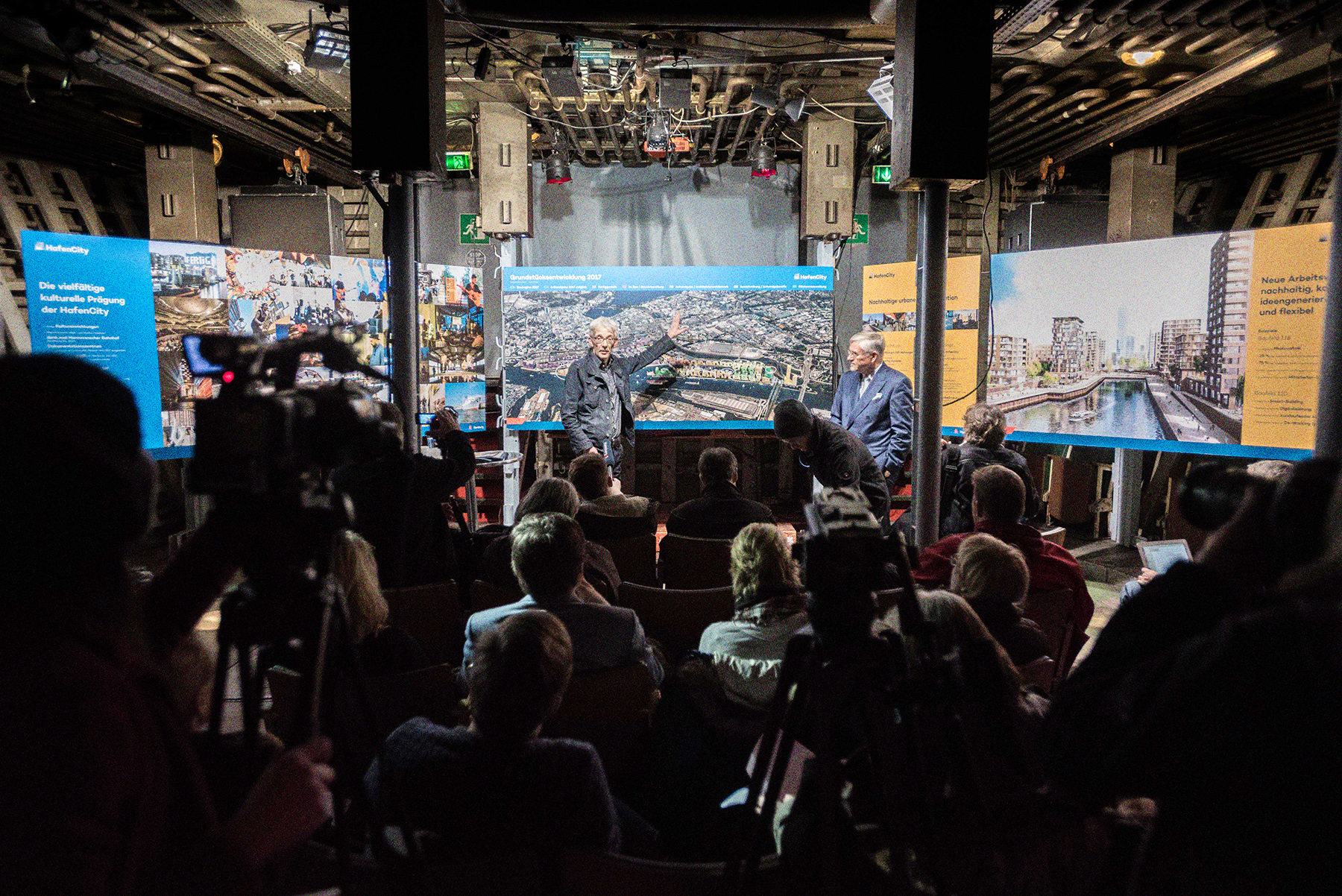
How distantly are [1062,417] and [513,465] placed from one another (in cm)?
437

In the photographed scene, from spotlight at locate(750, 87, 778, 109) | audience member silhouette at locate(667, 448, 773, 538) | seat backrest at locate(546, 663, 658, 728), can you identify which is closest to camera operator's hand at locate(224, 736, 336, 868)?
seat backrest at locate(546, 663, 658, 728)

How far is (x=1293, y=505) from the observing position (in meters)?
0.92

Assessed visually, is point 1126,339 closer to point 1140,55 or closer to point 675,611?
point 1140,55

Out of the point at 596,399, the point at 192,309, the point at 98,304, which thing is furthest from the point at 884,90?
the point at 98,304

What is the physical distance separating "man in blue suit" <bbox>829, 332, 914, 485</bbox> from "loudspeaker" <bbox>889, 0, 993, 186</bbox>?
1.78 m

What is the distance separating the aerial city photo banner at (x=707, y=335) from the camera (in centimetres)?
688

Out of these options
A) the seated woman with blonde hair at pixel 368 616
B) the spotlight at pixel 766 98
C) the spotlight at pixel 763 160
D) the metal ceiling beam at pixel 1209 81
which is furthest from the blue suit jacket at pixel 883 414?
the seated woman with blonde hair at pixel 368 616

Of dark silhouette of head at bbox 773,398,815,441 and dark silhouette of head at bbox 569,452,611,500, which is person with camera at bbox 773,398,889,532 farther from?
dark silhouette of head at bbox 569,452,611,500

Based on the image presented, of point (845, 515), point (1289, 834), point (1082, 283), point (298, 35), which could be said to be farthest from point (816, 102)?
point (1289, 834)

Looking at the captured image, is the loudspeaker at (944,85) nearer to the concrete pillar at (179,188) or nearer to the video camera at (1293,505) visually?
the video camera at (1293,505)

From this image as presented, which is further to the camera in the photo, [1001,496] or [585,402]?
[585,402]

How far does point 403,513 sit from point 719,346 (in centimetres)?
447

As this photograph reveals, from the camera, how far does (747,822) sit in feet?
4.42

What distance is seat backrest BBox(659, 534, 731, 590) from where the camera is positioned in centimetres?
345
